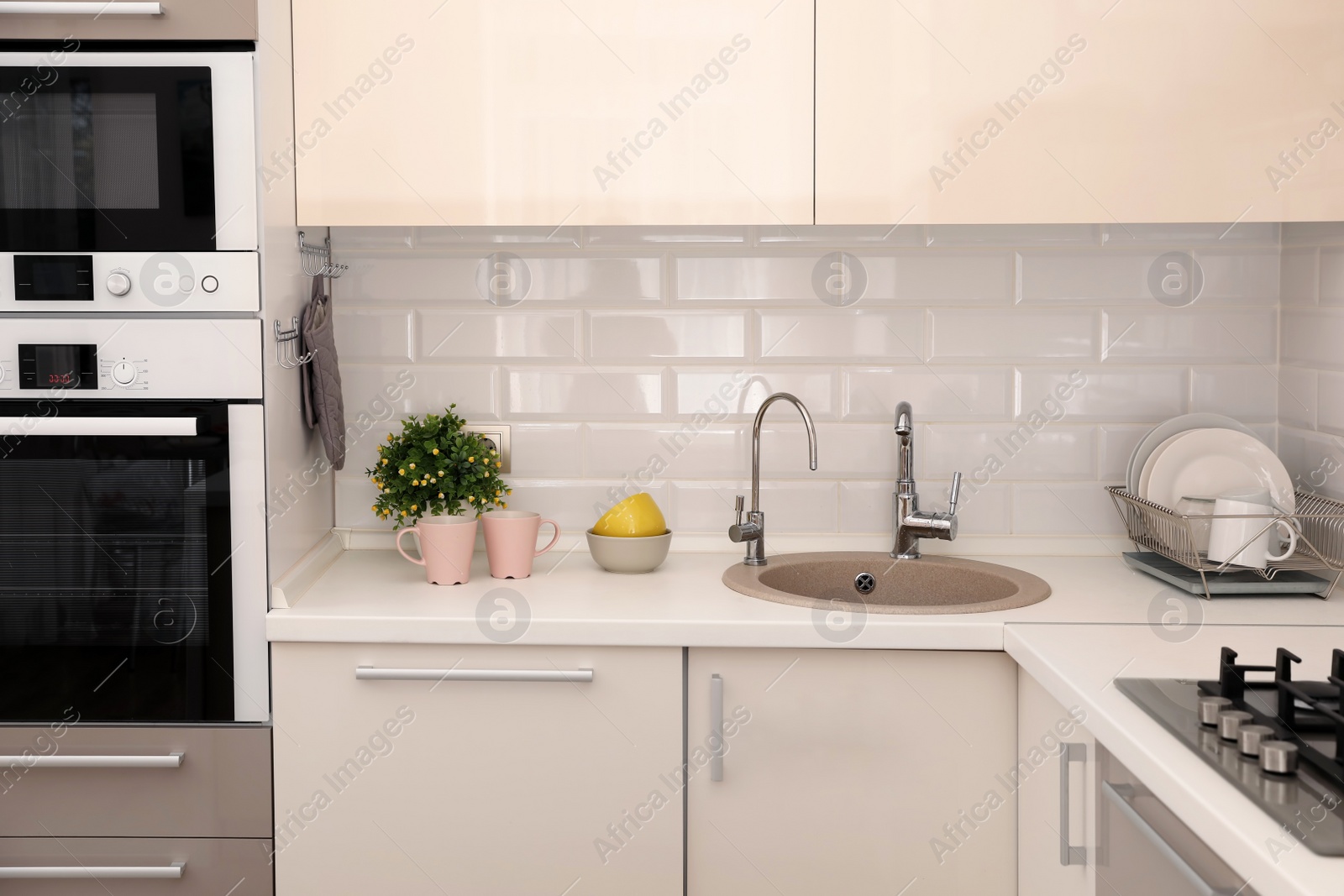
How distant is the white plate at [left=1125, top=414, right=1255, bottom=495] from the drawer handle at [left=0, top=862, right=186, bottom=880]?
181cm

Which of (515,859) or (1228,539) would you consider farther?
(1228,539)

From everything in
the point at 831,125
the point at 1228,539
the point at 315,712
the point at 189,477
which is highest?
the point at 831,125

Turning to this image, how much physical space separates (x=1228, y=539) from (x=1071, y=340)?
0.51m

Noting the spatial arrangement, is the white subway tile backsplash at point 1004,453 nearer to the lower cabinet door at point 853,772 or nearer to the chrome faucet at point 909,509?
the chrome faucet at point 909,509

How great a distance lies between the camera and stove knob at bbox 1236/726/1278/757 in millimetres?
1028

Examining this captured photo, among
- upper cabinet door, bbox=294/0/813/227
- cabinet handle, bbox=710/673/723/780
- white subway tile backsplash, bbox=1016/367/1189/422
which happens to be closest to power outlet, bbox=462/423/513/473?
upper cabinet door, bbox=294/0/813/227

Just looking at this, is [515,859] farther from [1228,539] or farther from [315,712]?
[1228,539]

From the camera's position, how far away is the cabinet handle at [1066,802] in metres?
1.34

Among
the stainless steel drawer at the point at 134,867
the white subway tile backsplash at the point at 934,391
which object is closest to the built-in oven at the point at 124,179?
the stainless steel drawer at the point at 134,867

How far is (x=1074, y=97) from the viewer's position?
171 centimetres

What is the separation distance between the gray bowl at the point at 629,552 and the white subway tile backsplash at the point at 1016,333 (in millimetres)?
693

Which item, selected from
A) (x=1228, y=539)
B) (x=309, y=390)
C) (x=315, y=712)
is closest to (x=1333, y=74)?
(x=1228, y=539)

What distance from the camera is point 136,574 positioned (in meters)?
1.61

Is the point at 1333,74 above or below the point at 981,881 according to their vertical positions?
above
